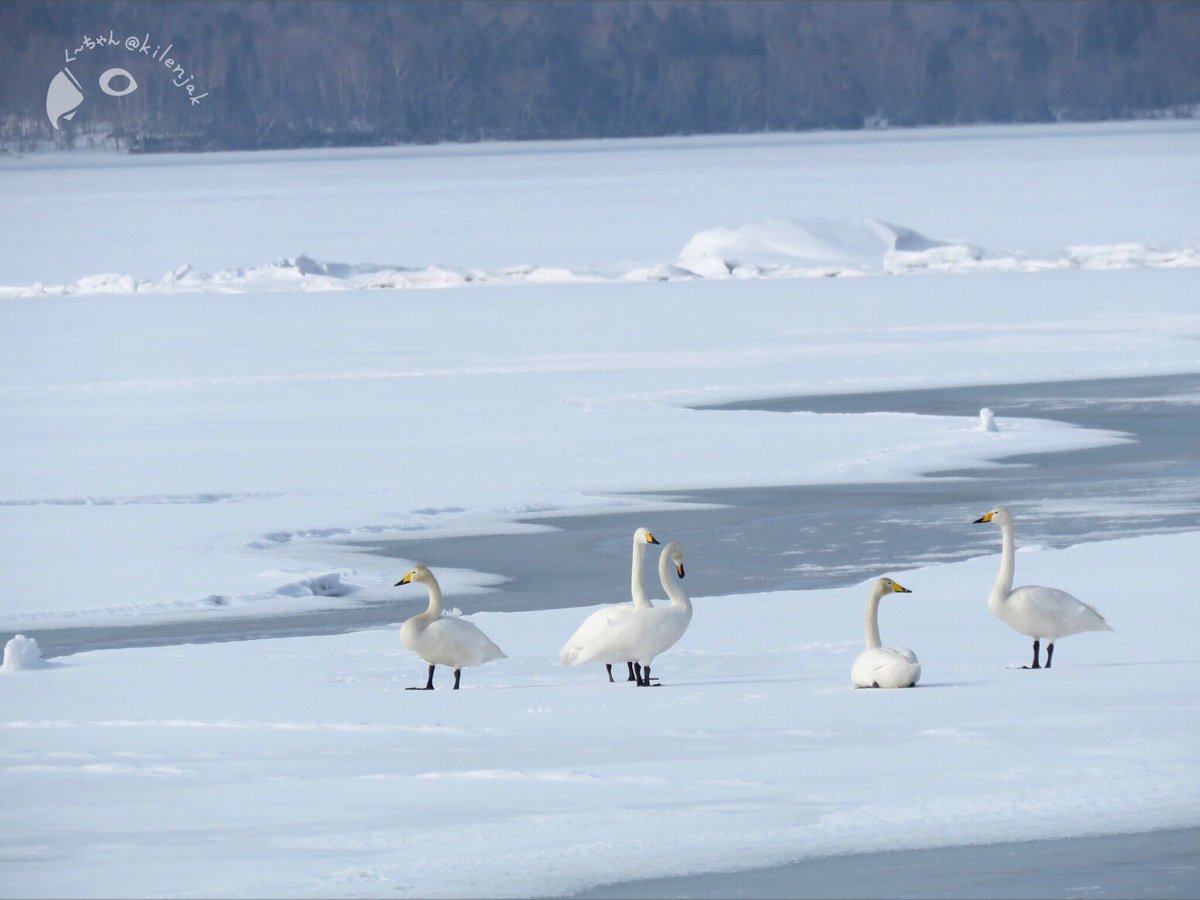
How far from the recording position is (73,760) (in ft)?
19.5

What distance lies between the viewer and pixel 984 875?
4.85 m

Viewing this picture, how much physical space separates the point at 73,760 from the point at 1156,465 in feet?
27.5

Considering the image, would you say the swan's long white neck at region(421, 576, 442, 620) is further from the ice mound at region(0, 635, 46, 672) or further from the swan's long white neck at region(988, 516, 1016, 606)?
the swan's long white neck at region(988, 516, 1016, 606)

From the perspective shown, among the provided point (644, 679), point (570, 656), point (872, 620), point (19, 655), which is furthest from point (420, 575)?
point (872, 620)

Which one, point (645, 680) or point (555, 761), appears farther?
point (645, 680)

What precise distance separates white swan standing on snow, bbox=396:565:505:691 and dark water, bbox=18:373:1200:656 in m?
1.79

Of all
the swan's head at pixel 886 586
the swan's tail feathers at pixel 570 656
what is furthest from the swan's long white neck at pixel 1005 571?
the swan's tail feathers at pixel 570 656

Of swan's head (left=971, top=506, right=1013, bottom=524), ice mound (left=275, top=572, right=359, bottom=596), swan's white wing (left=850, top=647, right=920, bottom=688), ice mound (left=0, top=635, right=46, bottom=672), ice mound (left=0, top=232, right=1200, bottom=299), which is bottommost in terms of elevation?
ice mound (left=275, top=572, right=359, bottom=596)

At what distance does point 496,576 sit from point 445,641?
119 inches

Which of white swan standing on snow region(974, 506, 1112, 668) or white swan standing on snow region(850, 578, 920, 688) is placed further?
white swan standing on snow region(974, 506, 1112, 668)

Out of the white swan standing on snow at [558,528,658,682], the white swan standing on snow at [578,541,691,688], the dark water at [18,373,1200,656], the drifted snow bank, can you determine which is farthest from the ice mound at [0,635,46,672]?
the drifted snow bank

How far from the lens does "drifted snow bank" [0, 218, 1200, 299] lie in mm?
31953

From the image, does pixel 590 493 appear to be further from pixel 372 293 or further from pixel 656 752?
pixel 372 293

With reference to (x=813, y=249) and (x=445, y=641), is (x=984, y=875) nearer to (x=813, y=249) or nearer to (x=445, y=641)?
(x=445, y=641)
